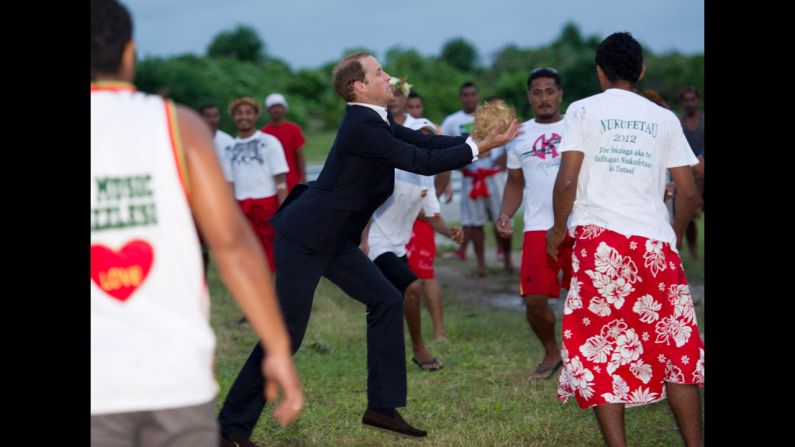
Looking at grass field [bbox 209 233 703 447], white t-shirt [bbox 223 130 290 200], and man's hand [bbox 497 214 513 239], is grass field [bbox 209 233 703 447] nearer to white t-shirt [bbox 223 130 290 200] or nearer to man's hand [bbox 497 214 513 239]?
man's hand [bbox 497 214 513 239]

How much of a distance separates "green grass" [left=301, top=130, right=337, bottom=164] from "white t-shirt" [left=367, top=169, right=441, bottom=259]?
26.5 metres

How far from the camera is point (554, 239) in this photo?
5.48m

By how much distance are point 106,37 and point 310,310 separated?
120 inches

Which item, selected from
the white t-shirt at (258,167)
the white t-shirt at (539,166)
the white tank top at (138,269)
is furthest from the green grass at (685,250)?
the white tank top at (138,269)

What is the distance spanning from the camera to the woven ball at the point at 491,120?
18.5 ft

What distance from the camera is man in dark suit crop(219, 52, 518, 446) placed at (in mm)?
5422

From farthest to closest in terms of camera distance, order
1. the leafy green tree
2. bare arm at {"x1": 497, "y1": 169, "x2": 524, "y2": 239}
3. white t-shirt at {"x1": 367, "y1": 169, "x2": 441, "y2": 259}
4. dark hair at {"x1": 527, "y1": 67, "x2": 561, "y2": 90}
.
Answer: the leafy green tree → white t-shirt at {"x1": 367, "y1": 169, "x2": 441, "y2": 259} → bare arm at {"x1": 497, "y1": 169, "x2": 524, "y2": 239} → dark hair at {"x1": 527, "y1": 67, "x2": 561, "y2": 90}

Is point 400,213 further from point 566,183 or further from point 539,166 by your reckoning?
point 566,183

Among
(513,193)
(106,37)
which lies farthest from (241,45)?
(106,37)

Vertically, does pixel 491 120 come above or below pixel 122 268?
above

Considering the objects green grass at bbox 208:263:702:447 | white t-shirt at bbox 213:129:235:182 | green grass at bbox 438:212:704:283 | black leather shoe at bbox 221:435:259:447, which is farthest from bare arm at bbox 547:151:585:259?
green grass at bbox 438:212:704:283

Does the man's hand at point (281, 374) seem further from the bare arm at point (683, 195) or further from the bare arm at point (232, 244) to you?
the bare arm at point (683, 195)

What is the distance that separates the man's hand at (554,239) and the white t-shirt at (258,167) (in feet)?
18.4

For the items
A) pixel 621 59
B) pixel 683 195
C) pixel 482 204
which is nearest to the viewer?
pixel 621 59
